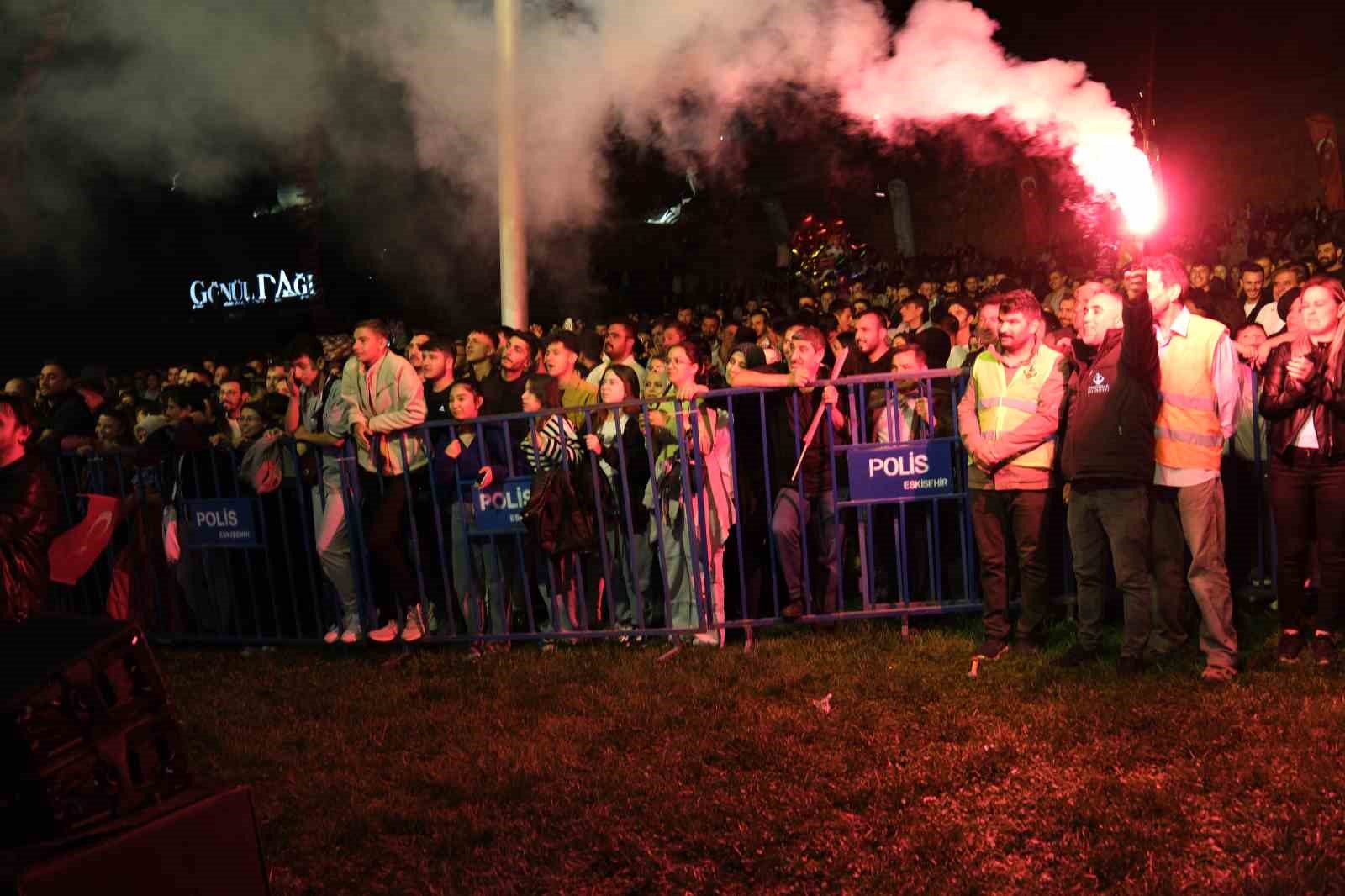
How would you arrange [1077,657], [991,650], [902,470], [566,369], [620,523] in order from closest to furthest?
1. [1077,657]
2. [991,650]
3. [902,470]
4. [620,523]
5. [566,369]

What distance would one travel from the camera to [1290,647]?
217 inches

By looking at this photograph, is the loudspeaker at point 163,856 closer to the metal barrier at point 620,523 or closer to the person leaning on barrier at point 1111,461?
the metal barrier at point 620,523

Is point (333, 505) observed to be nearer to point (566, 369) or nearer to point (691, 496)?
point (566, 369)

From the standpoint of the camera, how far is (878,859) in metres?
3.82

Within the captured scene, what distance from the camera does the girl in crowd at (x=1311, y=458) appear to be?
530 cm

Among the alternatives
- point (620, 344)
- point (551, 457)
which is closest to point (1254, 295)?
point (620, 344)

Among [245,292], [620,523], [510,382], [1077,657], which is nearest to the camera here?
[1077,657]

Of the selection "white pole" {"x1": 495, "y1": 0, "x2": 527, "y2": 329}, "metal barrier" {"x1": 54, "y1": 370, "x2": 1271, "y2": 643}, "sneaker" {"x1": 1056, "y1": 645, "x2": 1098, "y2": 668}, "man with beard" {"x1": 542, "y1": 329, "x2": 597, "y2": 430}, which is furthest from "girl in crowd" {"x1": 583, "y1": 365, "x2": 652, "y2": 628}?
"sneaker" {"x1": 1056, "y1": 645, "x2": 1098, "y2": 668}

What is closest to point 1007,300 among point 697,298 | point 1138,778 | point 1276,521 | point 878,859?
point 1276,521

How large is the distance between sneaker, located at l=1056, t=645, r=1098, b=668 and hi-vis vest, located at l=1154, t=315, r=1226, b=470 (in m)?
1.05

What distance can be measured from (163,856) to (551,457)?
13.6 feet

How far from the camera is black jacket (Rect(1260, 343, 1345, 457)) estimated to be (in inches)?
208

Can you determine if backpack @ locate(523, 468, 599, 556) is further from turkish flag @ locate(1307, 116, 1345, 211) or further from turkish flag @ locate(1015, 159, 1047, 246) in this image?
turkish flag @ locate(1307, 116, 1345, 211)

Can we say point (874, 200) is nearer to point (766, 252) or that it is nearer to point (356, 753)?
point (766, 252)
